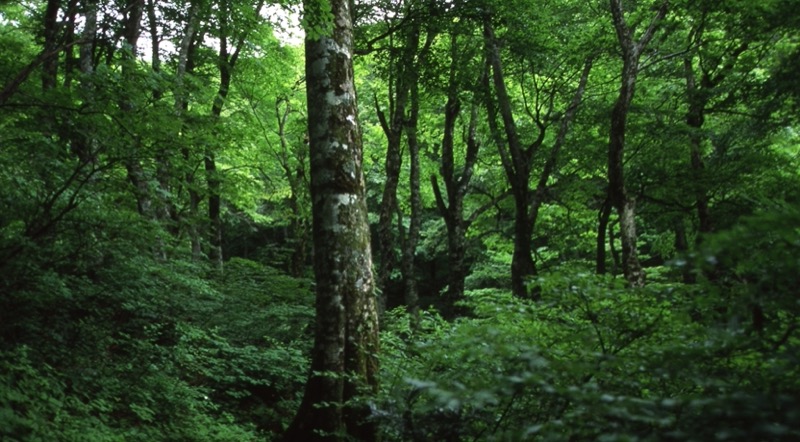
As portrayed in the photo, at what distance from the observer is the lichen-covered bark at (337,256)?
4379mm

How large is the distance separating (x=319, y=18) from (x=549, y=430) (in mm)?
4456

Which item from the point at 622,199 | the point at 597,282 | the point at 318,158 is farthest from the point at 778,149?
the point at 318,158

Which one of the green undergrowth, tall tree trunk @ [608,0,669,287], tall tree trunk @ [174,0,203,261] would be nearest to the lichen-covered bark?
the green undergrowth

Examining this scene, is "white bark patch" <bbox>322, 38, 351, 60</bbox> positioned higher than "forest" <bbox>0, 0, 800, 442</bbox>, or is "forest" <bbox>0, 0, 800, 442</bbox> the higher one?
"white bark patch" <bbox>322, 38, 351, 60</bbox>

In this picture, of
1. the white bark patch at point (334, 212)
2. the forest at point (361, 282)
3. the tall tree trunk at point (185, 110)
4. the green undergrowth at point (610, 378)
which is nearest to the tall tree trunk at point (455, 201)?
the forest at point (361, 282)

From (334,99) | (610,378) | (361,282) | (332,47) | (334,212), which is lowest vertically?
(610,378)

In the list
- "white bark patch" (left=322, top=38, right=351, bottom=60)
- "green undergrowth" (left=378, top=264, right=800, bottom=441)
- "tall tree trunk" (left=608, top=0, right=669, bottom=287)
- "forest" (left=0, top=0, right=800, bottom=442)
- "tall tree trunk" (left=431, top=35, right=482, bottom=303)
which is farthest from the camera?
"tall tree trunk" (left=431, top=35, right=482, bottom=303)

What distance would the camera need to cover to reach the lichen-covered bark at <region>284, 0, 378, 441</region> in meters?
4.38

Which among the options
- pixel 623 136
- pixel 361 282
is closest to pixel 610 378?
pixel 361 282

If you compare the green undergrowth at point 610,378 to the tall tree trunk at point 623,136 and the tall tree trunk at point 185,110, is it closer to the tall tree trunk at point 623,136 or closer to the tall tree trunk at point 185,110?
the tall tree trunk at point 185,110

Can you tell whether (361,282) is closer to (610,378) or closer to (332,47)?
(332,47)

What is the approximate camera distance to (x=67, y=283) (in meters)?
4.64

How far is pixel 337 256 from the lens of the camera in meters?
4.75

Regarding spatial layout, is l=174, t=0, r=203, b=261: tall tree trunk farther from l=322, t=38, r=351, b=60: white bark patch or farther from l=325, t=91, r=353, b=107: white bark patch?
l=322, t=38, r=351, b=60: white bark patch
